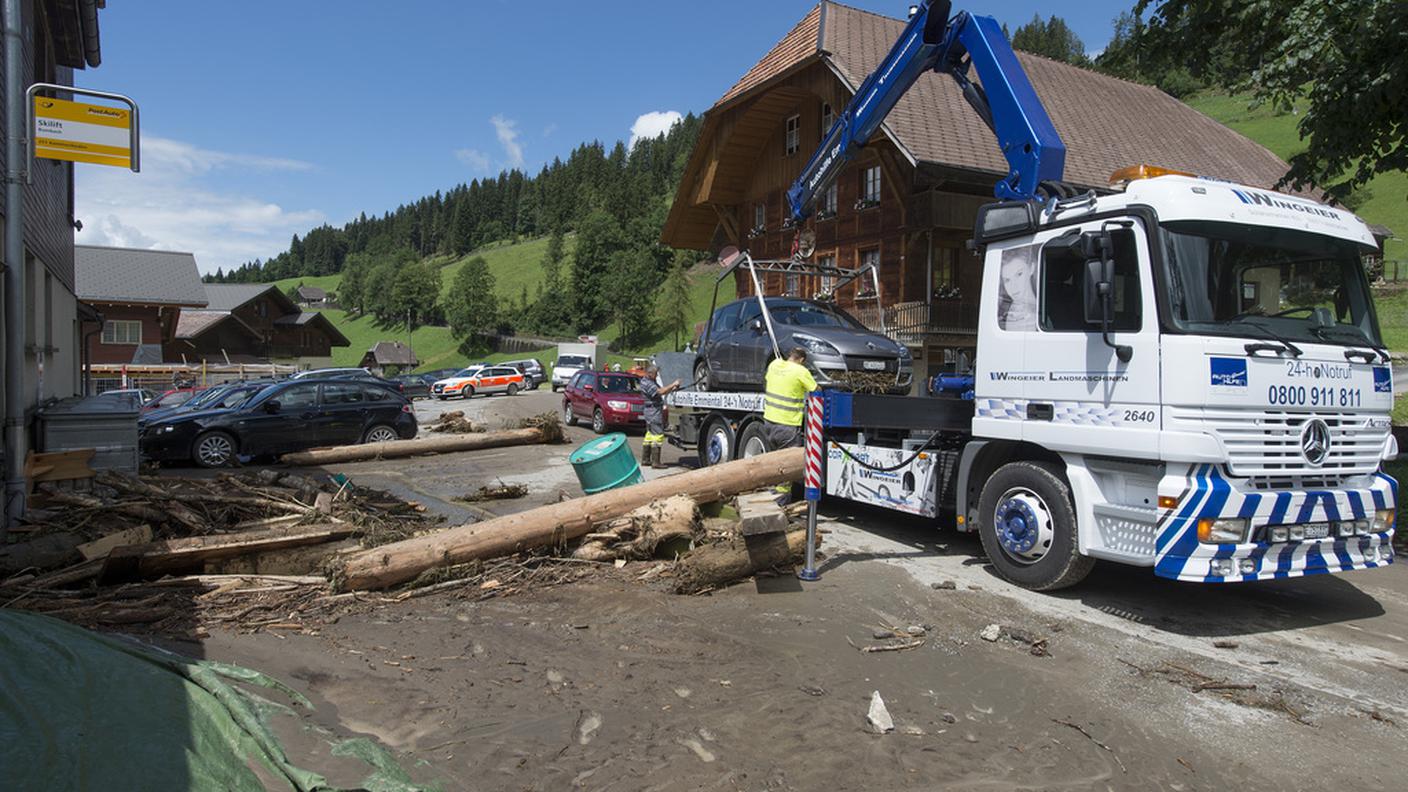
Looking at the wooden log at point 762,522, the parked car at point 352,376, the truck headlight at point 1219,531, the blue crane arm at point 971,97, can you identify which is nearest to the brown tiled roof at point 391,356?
the parked car at point 352,376

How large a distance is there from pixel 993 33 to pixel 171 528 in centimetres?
902

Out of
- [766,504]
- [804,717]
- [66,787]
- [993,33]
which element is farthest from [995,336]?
[66,787]

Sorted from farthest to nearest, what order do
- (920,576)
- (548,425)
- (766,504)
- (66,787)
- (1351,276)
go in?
1. (548,425)
2. (766,504)
3. (920,576)
4. (1351,276)
5. (66,787)

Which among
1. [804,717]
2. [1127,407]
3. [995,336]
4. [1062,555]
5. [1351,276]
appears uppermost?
[1351,276]

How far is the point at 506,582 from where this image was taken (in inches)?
268

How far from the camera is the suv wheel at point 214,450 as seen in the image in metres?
14.6

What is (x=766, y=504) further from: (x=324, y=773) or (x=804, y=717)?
(x=324, y=773)

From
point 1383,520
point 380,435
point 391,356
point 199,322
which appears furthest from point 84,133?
point 391,356

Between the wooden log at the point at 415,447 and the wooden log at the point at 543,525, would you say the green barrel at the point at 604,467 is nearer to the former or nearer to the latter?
the wooden log at the point at 543,525

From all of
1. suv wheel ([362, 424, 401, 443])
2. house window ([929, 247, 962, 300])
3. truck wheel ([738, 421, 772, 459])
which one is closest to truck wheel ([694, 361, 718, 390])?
truck wheel ([738, 421, 772, 459])

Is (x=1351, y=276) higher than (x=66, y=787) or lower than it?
higher

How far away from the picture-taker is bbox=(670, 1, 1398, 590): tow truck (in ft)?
18.1

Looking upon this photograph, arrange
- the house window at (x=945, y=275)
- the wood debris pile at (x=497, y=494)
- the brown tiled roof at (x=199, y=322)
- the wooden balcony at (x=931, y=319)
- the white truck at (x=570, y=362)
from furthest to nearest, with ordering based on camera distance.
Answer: the brown tiled roof at (x=199, y=322) → the white truck at (x=570, y=362) → the house window at (x=945, y=275) → the wooden balcony at (x=931, y=319) → the wood debris pile at (x=497, y=494)

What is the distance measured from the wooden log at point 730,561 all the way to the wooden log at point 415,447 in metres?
10.7
